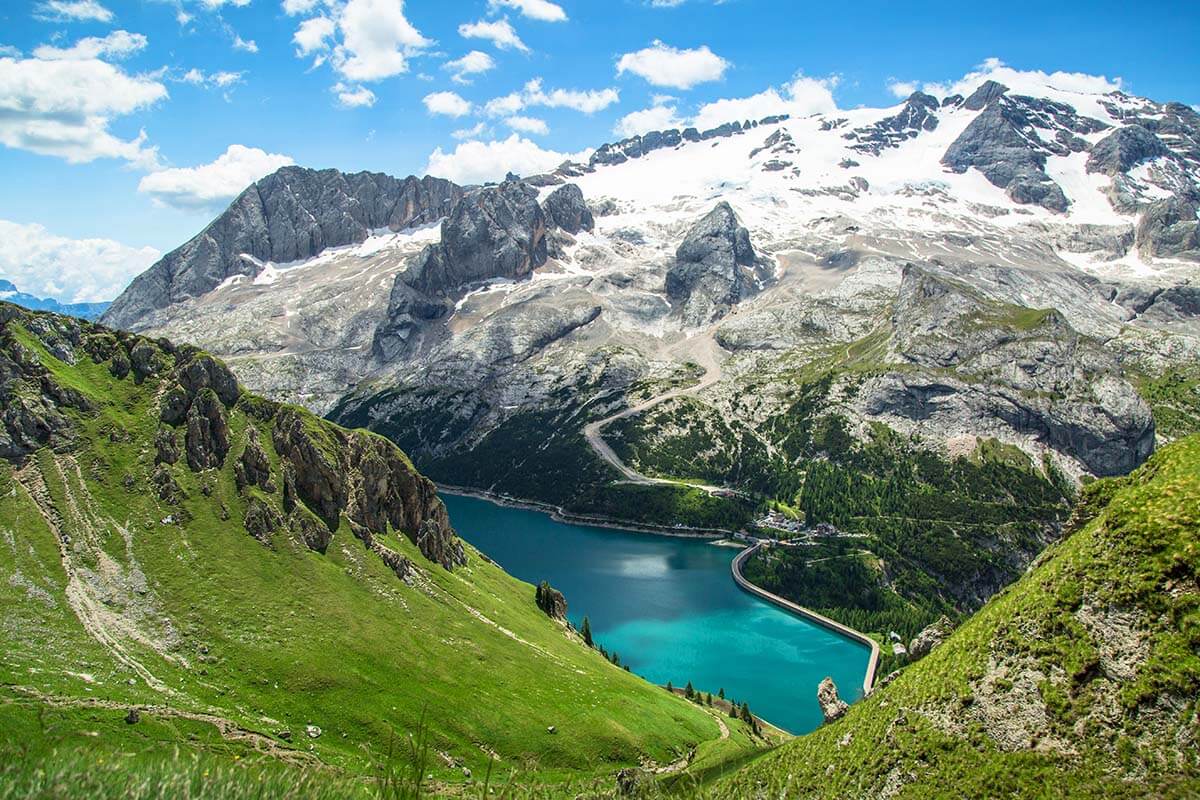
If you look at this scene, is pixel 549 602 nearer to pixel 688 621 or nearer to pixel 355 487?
pixel 355 487

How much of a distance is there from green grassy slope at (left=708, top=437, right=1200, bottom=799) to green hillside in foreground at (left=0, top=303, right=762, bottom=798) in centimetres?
2628

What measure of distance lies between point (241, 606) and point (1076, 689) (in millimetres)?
58177

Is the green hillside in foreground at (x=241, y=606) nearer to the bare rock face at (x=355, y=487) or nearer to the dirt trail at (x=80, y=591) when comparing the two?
the dirt trail at (x=80, y=591)

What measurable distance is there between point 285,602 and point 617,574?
102m

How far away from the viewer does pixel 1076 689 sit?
29.6m

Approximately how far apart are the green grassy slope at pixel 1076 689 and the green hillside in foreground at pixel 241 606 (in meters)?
26.3

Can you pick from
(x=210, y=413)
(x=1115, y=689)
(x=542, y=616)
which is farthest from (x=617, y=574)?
(x=1115, y=689)

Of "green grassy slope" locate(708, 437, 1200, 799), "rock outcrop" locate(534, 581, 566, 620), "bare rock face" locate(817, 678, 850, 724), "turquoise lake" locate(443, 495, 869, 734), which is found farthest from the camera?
"turquoise lake" locate(443, 495, 869, 734)

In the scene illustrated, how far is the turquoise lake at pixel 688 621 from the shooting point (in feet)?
352

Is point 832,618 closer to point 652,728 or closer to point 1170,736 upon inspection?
point 652,728

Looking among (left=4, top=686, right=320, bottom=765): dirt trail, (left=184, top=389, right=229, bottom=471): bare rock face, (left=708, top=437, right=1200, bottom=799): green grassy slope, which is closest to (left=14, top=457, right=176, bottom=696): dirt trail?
(left=4, top=686, right=320, bottom=765): dirt trail

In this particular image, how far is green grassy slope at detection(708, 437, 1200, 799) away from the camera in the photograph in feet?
88.2

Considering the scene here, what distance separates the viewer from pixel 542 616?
9550 centimetres

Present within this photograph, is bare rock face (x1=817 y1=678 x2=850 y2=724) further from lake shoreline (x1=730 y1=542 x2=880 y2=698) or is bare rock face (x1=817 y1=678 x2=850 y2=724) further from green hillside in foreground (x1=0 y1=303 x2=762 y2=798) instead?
lake shoreline (x1=730 y1=542 x2=880 y2=698)
